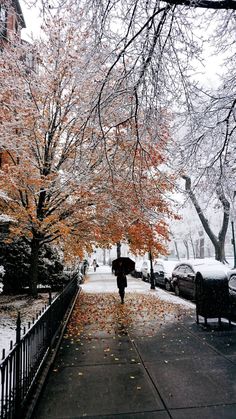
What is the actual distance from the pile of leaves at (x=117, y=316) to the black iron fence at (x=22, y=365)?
2190mm

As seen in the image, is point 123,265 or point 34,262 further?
point 34,262

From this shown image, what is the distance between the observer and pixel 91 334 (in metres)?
7.57

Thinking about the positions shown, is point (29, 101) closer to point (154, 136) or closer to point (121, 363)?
point (154, 136)

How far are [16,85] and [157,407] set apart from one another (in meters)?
9.30

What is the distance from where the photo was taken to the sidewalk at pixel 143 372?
152 inches

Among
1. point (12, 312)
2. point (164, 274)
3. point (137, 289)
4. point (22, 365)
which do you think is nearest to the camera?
point (22, 365)

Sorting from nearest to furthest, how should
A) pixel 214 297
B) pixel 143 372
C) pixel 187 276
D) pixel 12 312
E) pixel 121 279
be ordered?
pixel 143 372, pixel 214 297, pixel 12 312, pixel 121 279, pixel 187 276

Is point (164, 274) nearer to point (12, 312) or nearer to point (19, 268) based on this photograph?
point (19, 268)

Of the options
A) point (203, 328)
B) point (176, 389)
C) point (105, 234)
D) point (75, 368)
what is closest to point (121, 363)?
point (75, 368)

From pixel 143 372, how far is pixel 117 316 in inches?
190

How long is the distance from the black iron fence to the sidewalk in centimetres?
28

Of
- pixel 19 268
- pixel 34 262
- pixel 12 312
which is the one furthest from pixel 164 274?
pixel 12 312

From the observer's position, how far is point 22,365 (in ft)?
12.9

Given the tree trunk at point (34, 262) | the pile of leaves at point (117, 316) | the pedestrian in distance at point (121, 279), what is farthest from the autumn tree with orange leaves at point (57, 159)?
the pile of leaves at point (117, 316)
